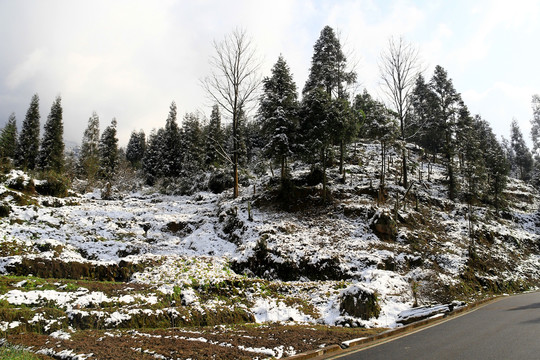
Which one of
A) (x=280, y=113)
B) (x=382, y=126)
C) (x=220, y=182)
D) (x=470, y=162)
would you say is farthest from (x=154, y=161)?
A: (x=470, y=162)

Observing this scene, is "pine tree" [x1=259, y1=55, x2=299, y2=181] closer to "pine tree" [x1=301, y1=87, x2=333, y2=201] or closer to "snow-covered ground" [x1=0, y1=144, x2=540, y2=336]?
"pine tree" [x1=301, y1=87, x2=333, y2=201]

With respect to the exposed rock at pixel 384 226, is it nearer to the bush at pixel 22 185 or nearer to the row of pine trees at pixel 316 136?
the row of pine trees at pixel 316 136

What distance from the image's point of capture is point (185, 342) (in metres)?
6.41

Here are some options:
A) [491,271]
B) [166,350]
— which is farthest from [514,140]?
[166,350]

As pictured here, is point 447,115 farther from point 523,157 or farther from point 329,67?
point 523,157

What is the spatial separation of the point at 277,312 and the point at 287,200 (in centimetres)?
1358

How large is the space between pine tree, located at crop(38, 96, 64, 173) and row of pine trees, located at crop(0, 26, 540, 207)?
0.47 ft

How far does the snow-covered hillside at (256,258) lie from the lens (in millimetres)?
9250

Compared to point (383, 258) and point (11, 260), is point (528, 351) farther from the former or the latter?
point (11, 260)

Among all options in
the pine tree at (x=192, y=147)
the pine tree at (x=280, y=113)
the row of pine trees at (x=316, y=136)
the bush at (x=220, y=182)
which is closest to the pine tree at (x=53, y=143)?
the row of pine trees at (x=316, y=136)

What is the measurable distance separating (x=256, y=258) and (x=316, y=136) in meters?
12.7

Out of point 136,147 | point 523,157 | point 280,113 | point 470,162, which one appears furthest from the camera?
point 136,147

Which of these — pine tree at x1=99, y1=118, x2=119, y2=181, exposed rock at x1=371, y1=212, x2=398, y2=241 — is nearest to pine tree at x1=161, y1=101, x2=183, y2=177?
pine tree at x1=99, y1=118, x2=119, y2=181

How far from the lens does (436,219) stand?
24.1 meters
